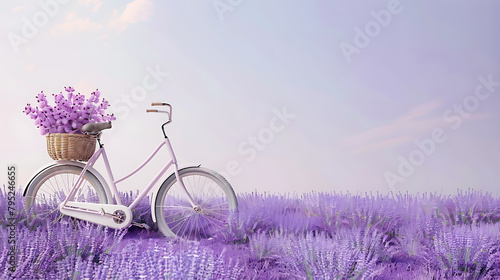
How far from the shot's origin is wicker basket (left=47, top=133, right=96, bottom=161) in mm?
4996

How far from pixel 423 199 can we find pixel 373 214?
45.0 inches

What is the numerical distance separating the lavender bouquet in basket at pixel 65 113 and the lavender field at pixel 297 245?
889 mm

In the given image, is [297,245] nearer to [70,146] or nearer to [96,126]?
[96,126]

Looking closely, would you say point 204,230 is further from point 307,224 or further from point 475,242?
point 475,242

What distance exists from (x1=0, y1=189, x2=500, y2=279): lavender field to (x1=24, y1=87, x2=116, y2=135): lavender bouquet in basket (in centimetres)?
89

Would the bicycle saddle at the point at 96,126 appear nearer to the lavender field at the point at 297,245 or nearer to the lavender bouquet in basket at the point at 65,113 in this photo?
the lavender bouquet in basket at the point at 65,113

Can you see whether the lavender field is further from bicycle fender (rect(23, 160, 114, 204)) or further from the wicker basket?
the wicker basket

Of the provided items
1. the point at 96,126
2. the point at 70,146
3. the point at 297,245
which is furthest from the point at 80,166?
the point at 297,245

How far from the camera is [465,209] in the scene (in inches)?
238

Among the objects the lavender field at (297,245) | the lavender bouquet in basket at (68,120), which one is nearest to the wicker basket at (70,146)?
the lavender bouquet in basket at (68,120)

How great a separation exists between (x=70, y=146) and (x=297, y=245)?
2414 millimetres

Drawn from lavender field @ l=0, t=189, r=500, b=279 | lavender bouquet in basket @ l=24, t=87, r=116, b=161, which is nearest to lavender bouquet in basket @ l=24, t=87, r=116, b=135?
lavender bouquet in basket @ l=24, t=87, r=116, b=161

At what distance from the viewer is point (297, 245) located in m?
3.95

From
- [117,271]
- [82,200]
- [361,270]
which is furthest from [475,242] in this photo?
[82,200]
